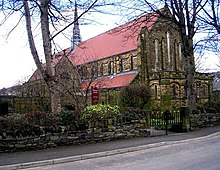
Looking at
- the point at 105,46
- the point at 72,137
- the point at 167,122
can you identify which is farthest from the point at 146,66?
the point at 72,137

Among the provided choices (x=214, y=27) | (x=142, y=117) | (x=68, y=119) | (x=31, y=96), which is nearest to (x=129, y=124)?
(x=142, y=117)

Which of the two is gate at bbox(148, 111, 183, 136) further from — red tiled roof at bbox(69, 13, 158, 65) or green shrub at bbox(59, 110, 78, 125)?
red tiled roof at bbox(69, 13, 158, 65)

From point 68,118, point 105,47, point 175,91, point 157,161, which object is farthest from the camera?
point 105,47

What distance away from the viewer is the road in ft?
29.8

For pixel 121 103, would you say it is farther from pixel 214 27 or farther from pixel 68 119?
pixel 68 119

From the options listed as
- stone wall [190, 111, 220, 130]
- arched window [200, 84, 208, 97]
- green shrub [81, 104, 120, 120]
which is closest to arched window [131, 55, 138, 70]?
arched window [200, 84, 208, 97]

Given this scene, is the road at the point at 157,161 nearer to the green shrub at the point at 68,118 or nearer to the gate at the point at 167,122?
the green shrub at the point at 68,118

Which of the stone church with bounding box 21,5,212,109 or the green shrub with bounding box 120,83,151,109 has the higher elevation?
the stone church with bounding box 21,5,212,109

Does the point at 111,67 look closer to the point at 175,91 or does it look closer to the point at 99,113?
the point at 175,91

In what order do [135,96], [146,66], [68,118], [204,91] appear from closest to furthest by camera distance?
[68,118], [135,96], [146,66], [204,91]

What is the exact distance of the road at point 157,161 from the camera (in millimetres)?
9070

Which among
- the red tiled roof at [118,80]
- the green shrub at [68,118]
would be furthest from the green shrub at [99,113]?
the red tiled roof at [118,80]

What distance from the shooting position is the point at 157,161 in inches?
393

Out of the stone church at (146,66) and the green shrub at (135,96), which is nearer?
the green shrub at (135,96)
